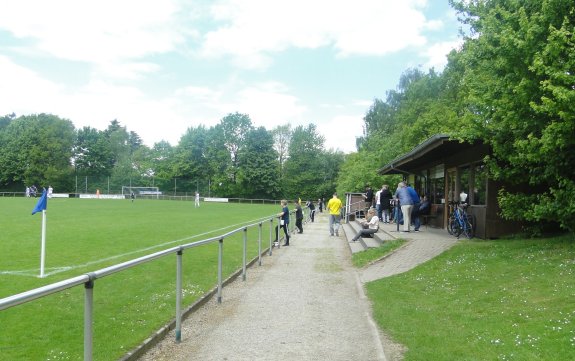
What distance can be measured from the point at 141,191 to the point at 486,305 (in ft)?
260

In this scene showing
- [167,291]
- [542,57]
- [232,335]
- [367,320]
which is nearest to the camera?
[232,335]

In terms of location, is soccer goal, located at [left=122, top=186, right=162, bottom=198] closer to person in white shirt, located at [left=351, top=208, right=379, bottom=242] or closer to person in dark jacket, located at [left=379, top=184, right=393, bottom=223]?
person in dark jacket, located at [left=379, top=184, right=393, bottom=223]

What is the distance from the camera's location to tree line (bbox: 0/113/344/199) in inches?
3413

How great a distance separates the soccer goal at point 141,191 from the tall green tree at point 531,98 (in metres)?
72.5

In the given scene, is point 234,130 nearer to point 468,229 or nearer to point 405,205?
point 405,205

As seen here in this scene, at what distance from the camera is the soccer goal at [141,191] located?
80.0 meters

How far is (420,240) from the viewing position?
14203 millimetres

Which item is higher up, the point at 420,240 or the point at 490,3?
the point at 490,3

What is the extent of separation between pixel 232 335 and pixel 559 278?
16.0ft

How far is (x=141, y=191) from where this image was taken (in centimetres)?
8200

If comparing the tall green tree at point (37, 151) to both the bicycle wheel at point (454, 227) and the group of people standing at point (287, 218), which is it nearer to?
the group of people standing at point (287, 218)

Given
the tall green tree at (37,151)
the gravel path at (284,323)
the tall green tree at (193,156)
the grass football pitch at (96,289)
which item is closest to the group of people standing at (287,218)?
the grass football pitch at (96,289)

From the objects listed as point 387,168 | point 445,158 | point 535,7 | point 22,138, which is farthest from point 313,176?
point 535,7

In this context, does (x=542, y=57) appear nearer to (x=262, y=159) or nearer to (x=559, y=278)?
(x=559, y=278)
